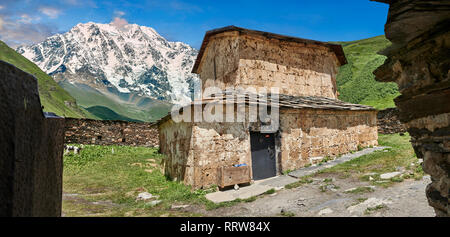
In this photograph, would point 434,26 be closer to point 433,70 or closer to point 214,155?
point 433,70

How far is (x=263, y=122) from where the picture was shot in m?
10.5

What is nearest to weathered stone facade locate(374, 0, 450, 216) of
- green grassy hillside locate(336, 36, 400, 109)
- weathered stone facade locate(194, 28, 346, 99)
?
weathered stone facade locate(194, 28, 346, 99)

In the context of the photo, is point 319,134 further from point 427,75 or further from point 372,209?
point 427,75

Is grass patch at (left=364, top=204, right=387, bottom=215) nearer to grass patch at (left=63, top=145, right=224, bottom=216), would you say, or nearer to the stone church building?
grass patch at (left=63, top=145, right=224, bottom=216)

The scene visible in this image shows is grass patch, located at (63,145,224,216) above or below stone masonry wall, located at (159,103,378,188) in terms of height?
below

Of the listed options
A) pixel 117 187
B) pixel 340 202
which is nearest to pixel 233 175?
pixel 340 202

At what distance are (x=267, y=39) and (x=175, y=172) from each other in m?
9.10

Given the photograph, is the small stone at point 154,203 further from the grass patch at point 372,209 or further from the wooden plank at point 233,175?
the grass patch at point 372,209

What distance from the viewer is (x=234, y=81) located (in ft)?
43.6

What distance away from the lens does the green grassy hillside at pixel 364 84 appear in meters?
29.6

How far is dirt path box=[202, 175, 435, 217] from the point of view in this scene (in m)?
5.02
